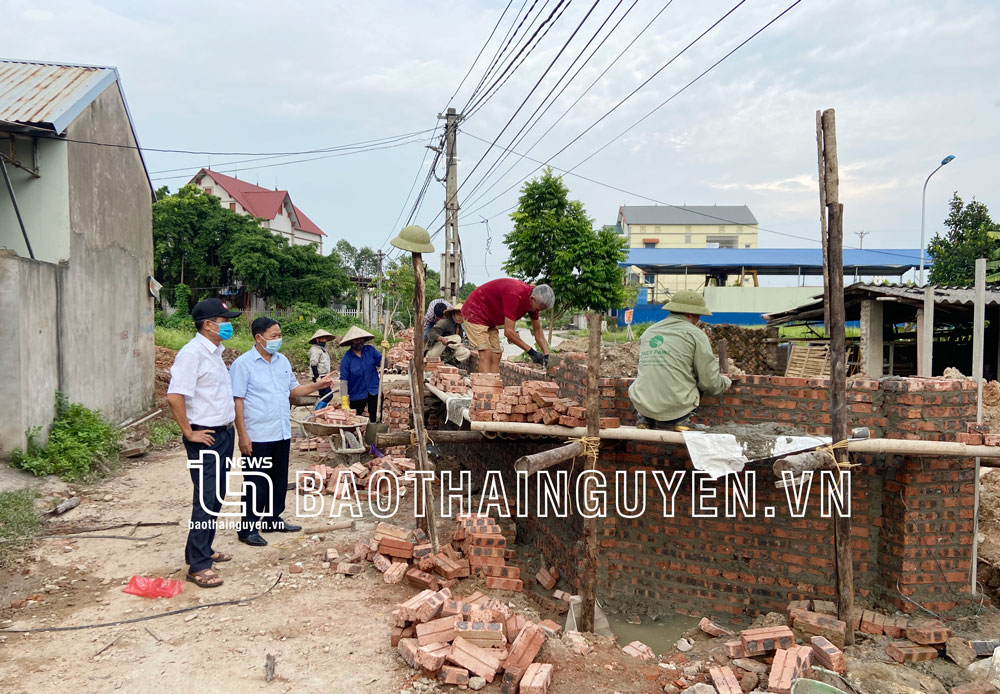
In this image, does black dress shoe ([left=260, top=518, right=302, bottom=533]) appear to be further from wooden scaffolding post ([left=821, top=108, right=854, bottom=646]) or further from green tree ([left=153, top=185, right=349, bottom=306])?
green tree ([left=153, top=185, right=349, bottom=306])

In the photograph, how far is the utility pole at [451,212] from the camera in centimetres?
1686

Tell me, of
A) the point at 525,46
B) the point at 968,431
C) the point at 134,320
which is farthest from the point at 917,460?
the point at 134,320

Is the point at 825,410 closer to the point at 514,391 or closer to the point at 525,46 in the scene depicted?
the point at 514,391

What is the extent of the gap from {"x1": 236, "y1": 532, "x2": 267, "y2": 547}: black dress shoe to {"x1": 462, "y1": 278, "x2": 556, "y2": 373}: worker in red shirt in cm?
279

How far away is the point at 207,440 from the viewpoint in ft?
Answer: 14.5

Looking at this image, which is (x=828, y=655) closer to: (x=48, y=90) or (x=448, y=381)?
(x=448, y=381)

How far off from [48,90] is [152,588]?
8.39 metres

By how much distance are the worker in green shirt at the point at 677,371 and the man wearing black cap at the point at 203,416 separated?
9.75 feet

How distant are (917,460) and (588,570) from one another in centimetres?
235

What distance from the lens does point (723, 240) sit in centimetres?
6300

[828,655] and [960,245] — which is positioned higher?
[960,245]

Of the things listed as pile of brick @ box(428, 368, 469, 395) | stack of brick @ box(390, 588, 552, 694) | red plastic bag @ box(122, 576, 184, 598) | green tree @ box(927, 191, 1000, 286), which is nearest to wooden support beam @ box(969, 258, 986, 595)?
stack of brick @ box(390, 588, 552, 694)

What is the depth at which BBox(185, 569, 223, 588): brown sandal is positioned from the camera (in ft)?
14.4
